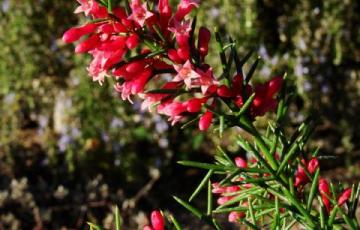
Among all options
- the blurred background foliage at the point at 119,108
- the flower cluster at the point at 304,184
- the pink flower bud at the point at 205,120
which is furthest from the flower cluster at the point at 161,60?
the blurred background foliage at the point at 119,108

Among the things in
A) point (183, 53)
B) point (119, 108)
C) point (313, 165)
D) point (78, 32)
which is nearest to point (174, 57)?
point (183, 53)

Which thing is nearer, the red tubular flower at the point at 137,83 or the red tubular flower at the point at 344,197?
the red tubular flower at the point at 137,83

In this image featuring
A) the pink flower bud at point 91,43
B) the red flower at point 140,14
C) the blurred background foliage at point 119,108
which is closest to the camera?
the red flower at point 140,14

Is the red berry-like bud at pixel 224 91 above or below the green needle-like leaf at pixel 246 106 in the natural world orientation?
above

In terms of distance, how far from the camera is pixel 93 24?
4.18 ft

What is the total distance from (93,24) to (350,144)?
16.7 ft

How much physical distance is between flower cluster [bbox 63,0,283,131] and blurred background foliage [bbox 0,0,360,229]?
365 centimetres

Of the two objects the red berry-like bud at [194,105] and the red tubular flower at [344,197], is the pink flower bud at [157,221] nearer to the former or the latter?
the red berry-like bud at [194,105]

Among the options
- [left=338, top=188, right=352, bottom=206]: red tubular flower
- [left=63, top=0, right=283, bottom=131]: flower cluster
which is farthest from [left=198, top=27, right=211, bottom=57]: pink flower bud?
[left=338, top=188, right=352, bottom=206]: red tubular flower

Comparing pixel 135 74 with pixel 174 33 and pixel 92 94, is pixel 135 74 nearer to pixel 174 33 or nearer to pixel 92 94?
pixel 174 33

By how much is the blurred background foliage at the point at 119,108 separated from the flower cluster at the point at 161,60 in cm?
365

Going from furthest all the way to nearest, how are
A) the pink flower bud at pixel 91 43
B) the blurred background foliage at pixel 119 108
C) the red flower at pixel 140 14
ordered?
the blurred background foliage at pixel 119 108 → the pink flower bud at pixel 91 43 → the red flower at pixel 140 14

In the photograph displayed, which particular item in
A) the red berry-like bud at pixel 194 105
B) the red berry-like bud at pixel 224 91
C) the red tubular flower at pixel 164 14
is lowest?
the red berry-like bud at pixel 194 105

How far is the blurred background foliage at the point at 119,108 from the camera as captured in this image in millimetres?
5141
